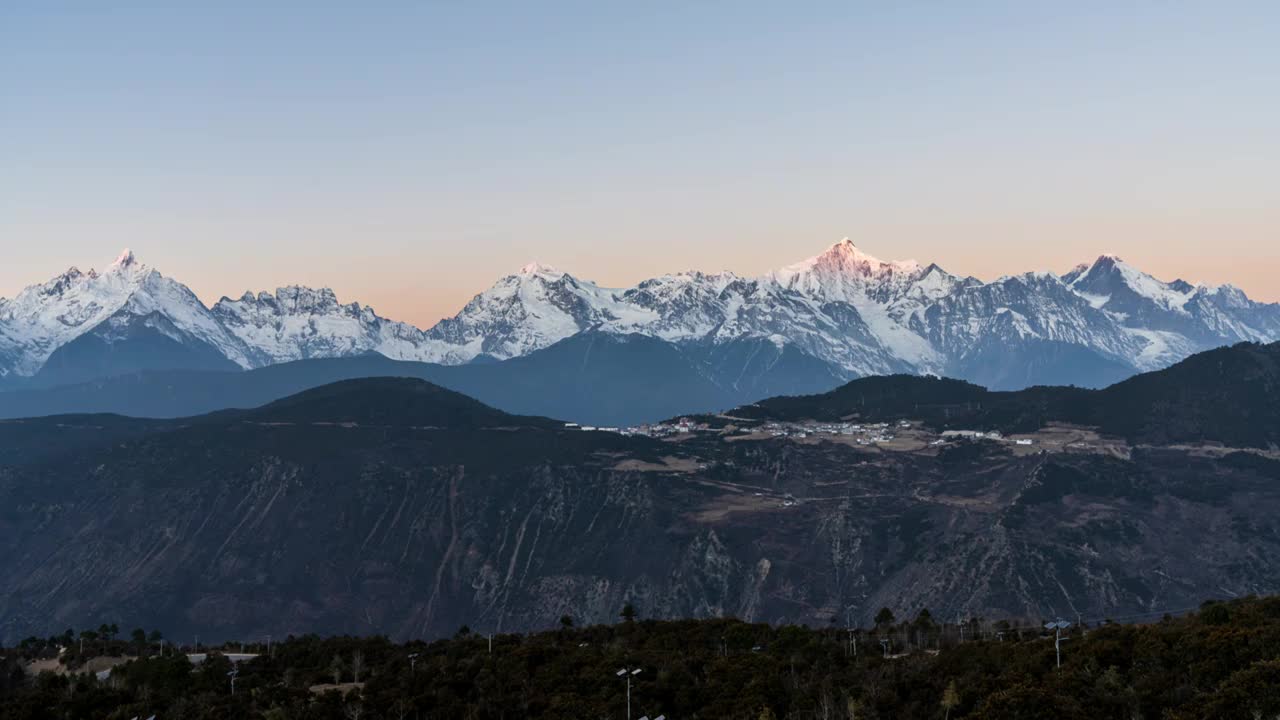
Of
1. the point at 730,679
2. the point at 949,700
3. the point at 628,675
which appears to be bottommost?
the point at 730,679

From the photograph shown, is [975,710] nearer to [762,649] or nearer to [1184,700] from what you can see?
[1184,700]

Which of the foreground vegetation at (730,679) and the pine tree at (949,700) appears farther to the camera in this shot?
the pine tree at (949,700)

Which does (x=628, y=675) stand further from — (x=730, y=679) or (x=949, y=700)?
(x=949, y=700)

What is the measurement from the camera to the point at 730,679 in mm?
118812

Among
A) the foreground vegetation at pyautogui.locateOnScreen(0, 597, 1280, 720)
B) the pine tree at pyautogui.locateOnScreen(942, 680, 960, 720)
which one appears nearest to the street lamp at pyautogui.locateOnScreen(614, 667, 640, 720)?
the foreground vegetation at pyautogui.locateOnScreen(0, 597, 1280, 720)

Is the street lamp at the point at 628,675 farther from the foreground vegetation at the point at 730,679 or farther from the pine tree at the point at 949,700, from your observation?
the pine tree at the point at 949,700

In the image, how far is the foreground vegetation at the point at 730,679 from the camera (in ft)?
329

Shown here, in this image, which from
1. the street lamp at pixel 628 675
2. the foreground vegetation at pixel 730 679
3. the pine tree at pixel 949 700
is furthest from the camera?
the street lamp at pixel 628 675

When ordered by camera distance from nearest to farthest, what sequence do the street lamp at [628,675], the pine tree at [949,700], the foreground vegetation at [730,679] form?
the foreground vegetation at [730,679] < the pine tree at [949,700] < the street lamp at [628,675]

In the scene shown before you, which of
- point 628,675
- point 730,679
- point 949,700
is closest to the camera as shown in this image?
point 949,700

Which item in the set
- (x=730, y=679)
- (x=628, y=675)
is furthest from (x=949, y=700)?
(x=628, y=675)

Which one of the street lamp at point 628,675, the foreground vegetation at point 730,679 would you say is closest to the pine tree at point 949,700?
the foreground vegetation at point 730,679

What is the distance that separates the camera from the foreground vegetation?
100 meters

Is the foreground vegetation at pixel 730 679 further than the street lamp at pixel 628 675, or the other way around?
the street lamp at pixel 628 675
